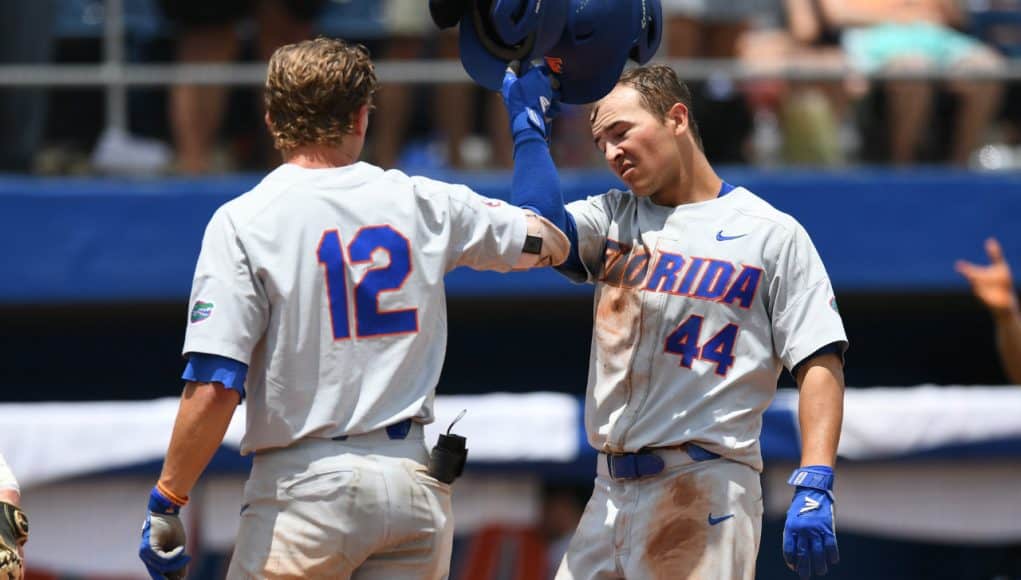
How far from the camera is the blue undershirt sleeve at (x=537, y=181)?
4043 millimetres

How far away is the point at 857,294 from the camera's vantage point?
8133mm

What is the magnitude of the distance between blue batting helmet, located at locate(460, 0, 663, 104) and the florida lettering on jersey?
531mm

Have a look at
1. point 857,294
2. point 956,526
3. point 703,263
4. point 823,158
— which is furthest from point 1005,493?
point 703,263

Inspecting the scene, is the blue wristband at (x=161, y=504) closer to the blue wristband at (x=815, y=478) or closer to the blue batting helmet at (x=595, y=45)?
the blue wristband at (x=815, y=478)

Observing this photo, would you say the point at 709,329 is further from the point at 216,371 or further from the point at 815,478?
the point at 216,371

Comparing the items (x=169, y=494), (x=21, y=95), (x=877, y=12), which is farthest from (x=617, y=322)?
(x=877, y=12)

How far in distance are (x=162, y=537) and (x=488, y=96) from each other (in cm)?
480

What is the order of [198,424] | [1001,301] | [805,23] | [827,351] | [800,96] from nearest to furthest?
[198,424] < [827,351] < [1001,301] < [800,96] < [805,23]

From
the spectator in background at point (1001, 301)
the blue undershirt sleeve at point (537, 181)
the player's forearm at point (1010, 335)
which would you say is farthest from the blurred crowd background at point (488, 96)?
the blue undershirt sleeve at point (537, 181)

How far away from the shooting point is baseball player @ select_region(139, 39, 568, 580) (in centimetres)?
360

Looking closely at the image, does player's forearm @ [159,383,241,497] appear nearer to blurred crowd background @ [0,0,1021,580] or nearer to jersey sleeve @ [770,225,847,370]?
jersey sleeve @ [770,225,847,370]

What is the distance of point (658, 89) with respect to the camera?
167 inches

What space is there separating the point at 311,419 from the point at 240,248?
439 millimetres

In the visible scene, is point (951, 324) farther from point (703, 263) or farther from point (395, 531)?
point (395, 531)
